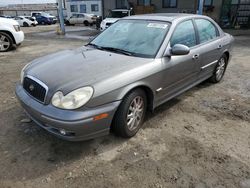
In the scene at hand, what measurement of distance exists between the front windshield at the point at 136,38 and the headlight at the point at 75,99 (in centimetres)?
105

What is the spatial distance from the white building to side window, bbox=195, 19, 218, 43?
90.1 ft

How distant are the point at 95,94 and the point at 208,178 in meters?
1.50

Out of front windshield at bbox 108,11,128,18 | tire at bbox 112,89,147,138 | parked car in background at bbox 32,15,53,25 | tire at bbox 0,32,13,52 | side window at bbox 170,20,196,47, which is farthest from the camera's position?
parked car in background at bbox 32,15,53,25

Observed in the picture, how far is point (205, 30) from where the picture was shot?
4.26m

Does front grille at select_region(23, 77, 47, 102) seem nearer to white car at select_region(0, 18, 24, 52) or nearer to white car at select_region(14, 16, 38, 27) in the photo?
white car at select_region(0, 18, 24, 52)

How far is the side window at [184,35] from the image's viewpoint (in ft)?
11.2

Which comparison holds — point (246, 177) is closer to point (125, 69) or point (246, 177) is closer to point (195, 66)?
point (125, 69)

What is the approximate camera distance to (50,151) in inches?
109

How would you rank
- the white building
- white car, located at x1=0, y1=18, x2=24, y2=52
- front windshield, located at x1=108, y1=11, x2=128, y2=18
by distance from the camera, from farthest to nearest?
the white building, front windshield, located at x1=108, y1=11, x2=128, y2=18, white car, located at x1=0, y1=18, x2=24, y2=52

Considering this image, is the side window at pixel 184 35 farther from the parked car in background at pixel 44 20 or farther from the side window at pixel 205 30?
the parked car in background at pixel 44 20

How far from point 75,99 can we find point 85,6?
3141 centimetres

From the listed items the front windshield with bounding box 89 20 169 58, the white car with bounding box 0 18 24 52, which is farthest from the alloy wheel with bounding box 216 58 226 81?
the white car with bounding box 0 18 24 52

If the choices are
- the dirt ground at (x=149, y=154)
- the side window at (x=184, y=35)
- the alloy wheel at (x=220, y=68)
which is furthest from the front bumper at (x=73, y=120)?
the alloy wheel at (x=220, y=68)

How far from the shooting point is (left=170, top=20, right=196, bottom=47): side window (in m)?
3.41
